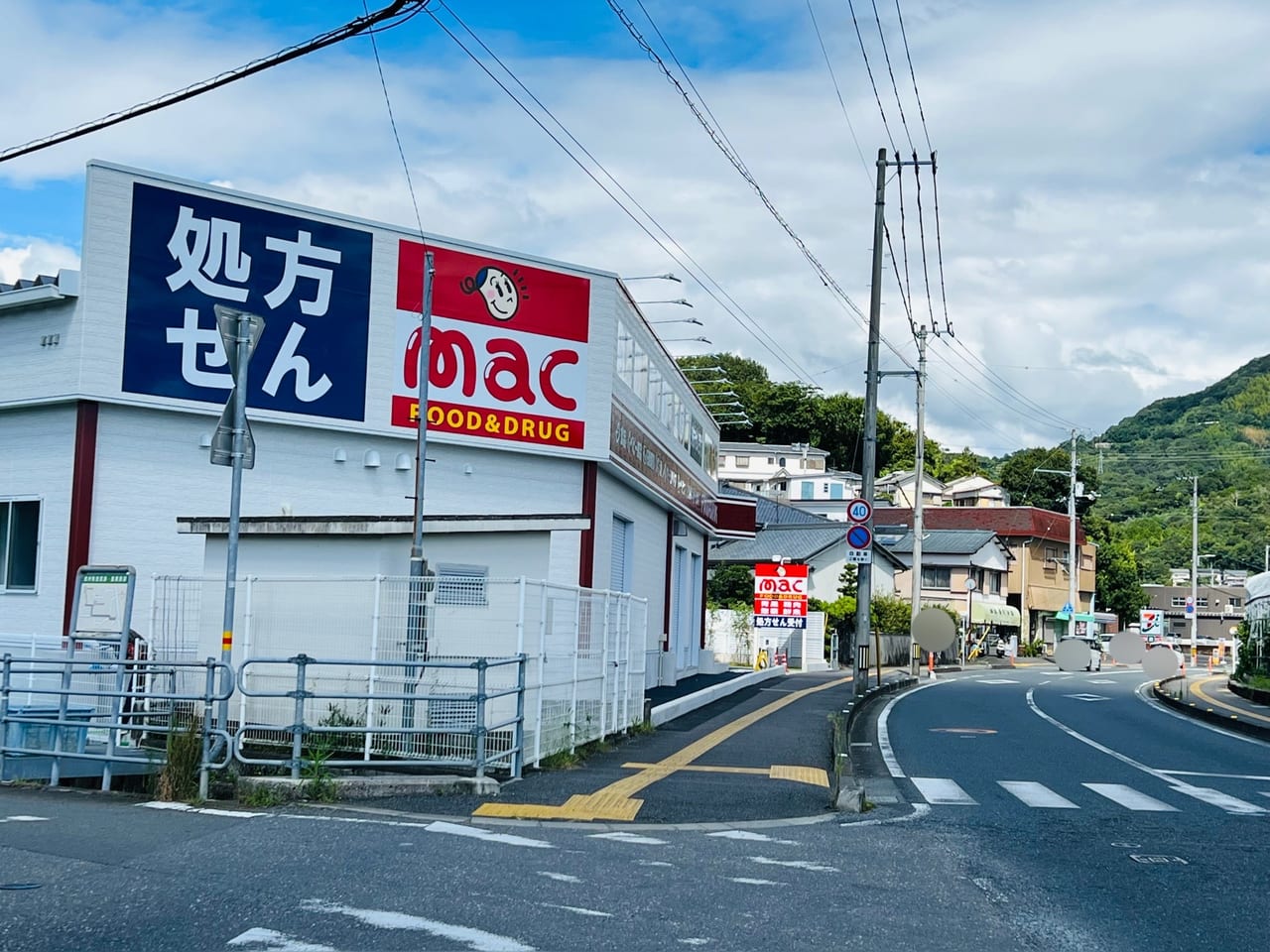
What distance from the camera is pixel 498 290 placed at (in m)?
20.3

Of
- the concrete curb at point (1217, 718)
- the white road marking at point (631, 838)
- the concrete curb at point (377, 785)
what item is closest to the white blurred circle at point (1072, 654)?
the concrete curb at point (1217, 718)

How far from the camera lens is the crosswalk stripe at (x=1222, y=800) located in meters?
12.0

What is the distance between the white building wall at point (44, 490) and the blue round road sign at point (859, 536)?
15.0 meters

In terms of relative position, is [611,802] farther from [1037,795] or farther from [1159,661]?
[1159,661]

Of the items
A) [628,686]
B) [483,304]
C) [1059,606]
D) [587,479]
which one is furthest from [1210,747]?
[1059,606]

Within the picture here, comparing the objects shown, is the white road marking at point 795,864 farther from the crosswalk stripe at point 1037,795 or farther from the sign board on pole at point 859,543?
the sign board on pole at point 859,543

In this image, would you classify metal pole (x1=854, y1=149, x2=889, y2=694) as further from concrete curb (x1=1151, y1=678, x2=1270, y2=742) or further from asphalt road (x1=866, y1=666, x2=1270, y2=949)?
concrete curb (x1=1151, y1=678, x2=1270, y2=742)

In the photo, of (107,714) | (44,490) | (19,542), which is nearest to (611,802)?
(107,714)

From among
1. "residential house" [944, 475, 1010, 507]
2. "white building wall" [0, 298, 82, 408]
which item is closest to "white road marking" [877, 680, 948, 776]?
"white building wall" [0, 298, 82, 408]

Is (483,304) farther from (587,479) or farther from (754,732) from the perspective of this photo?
(754,732)

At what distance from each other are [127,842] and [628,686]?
9673mm

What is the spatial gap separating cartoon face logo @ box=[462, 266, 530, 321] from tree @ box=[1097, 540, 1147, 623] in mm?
75033

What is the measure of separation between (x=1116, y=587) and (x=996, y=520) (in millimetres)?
17073

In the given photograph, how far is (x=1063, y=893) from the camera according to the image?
7773 mm
